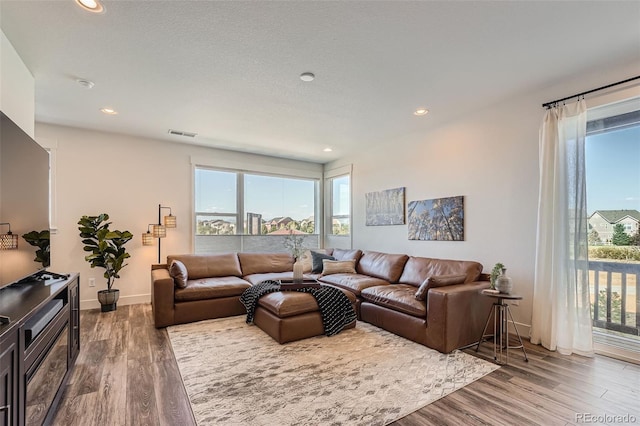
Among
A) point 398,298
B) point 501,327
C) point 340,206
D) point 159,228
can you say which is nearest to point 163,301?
point 159,228

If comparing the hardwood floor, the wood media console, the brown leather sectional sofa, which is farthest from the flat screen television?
the brown leather sectional sofa

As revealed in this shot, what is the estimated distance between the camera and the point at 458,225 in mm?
4035

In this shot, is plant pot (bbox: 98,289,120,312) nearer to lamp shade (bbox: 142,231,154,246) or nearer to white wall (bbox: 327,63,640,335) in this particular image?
lamp shade (bbox: 142,231,154,246)

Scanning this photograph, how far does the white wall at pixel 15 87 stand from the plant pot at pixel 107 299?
2.43 meters

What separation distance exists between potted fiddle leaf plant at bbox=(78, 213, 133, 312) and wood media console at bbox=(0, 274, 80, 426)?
6.43 feet

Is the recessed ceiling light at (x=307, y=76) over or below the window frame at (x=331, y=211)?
over

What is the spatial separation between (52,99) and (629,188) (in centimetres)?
608

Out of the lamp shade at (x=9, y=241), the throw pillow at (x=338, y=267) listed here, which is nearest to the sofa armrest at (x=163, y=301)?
the lamp shade at (x=9, y=241)

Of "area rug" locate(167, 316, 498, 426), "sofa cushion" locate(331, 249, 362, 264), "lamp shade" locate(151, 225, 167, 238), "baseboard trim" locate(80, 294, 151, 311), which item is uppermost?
"lamp shade" locate(151, 225, 167, 238)

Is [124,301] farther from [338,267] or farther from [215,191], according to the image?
[338,267]

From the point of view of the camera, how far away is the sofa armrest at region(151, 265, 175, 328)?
Result: 3.66m

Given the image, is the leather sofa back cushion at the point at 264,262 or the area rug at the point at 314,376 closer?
the area rug at the point at 314,376

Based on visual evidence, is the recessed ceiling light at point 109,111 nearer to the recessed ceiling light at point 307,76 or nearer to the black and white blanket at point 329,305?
the recessed ceiling light at point 307,76

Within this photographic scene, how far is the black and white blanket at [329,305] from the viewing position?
3.36 m
